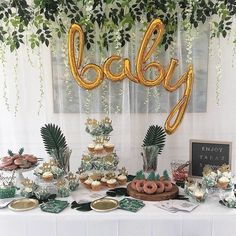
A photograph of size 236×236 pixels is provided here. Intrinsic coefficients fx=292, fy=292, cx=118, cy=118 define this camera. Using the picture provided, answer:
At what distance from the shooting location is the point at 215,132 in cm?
202

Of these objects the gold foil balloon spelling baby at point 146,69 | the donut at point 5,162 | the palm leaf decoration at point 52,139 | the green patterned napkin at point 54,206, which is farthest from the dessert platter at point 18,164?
the gold foil balloon spelling baby at point 146,69

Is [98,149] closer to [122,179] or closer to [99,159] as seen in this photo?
[99,159]

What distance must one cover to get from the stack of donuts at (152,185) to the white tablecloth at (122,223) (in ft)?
0.45

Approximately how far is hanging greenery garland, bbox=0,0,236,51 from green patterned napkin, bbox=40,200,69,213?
968 mm

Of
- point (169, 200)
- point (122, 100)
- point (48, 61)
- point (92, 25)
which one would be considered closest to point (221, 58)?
point (122, 100)

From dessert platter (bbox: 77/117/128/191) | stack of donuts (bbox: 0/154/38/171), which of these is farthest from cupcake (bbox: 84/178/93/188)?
stack of donuts (bbox: 0/154/38/171)

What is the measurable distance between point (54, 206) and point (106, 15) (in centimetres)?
118

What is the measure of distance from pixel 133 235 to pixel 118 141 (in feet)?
2.55

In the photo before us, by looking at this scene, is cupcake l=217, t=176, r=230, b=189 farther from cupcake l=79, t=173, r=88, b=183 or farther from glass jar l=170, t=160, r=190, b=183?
cupcake l=79, t=173, r=88, b=183

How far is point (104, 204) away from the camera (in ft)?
4.72

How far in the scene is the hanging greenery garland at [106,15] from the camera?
5.93 feet

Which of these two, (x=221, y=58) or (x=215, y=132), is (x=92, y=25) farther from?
(x=215, y=132)

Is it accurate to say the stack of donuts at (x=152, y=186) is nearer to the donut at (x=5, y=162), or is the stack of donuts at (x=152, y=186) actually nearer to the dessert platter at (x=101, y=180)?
the dessert platter at (x=101, y=180)

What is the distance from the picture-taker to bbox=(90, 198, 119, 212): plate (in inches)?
54.9
